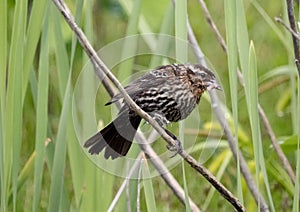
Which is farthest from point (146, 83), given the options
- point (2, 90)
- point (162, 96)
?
point (2, 90)

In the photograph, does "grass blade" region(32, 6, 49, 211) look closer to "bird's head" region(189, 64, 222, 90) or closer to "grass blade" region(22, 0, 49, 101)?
"grass blade" region(22, 0, 49, 101)

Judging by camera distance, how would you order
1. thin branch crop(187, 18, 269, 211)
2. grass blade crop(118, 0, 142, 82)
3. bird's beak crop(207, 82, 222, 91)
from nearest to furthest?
bird's beak crop(207, 82, 222, 91) < grass blade crop(118, 0, 142, 82) < thin branch crop(187, 18, 269, 211)

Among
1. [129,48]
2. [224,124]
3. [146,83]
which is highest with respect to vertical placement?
[129,48]

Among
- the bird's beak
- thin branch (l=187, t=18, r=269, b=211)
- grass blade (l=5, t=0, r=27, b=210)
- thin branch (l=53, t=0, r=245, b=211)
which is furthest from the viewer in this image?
thin branch (l=187, t=18, r=269, b=211)

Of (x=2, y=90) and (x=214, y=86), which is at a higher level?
(x=2, y=90)

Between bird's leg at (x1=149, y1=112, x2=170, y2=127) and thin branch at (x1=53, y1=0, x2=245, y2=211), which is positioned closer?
thin branch at (x1=53, y1=0, x2=245, y2=211)

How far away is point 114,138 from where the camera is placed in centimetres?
122

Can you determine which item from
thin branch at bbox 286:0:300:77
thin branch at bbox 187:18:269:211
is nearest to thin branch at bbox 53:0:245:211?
thin branch at bbox 286:0:300:77

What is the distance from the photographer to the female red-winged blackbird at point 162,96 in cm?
115

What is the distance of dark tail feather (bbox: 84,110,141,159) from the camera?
121cm

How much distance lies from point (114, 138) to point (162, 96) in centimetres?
11

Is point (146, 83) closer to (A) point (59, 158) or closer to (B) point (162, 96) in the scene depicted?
(B) point (162, 96)

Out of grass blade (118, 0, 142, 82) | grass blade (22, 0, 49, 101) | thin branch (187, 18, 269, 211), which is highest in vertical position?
grass blade (22, 0, 49, 101)

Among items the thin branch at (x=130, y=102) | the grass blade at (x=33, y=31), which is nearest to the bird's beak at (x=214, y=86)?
the thin branch at (x=130, y=102)
